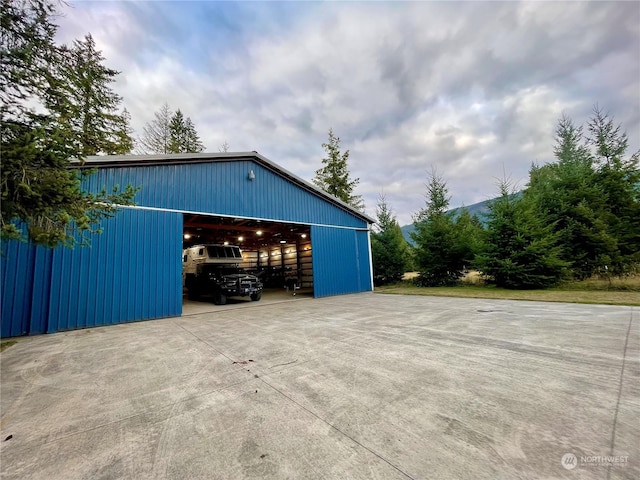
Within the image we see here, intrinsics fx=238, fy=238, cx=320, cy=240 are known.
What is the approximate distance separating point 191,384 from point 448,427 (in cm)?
262

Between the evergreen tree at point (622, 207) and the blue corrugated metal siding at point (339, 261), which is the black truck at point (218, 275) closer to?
the blue corrugated metal siding at point (339, 261)

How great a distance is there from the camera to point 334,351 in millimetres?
3699

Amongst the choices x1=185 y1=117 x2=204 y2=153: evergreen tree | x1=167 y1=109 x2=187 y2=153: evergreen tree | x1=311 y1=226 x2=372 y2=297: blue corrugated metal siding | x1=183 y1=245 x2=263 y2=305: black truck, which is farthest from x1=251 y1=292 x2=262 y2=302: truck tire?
x1=185 y1=117 x2=204 y2=153: evergreen tree

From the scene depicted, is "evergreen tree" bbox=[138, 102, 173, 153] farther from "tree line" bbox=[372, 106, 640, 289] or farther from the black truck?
"tree line" bbox=[372, 106, 640, 289]

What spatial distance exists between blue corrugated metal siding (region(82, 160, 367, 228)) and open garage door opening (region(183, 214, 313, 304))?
0.96 meters

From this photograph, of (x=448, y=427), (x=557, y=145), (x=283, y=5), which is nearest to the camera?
(x=448, y=427)

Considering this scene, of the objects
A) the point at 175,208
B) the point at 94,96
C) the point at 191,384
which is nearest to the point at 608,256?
the point at 191,384

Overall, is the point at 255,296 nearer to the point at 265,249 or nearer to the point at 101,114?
the point at 265,249

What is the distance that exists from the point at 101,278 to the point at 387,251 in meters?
14.9

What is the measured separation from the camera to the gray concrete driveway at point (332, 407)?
1496 millimetres

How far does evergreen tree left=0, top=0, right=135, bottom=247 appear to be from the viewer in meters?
2.83

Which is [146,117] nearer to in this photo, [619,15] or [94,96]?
[94,96]

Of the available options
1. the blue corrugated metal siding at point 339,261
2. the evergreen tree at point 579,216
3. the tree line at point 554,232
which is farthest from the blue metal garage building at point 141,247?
the evergreen tree at point 579,216

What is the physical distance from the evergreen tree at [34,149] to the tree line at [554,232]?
14756 mm
